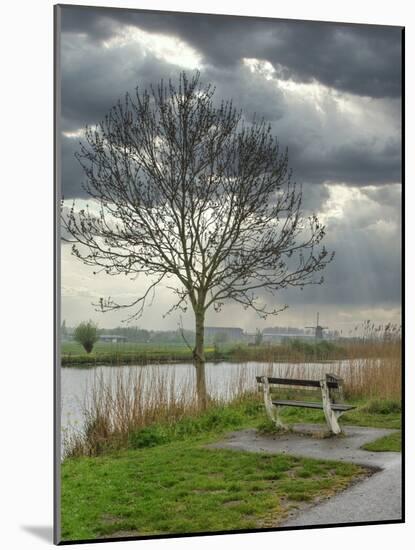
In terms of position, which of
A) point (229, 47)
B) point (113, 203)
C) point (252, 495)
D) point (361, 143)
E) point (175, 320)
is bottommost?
point (252, 495)

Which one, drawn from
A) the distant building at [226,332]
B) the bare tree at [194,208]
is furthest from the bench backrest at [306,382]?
the bare tree at [194,208]

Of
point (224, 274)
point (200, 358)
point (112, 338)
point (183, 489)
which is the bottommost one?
point (183, 489)

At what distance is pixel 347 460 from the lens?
7.69 metres

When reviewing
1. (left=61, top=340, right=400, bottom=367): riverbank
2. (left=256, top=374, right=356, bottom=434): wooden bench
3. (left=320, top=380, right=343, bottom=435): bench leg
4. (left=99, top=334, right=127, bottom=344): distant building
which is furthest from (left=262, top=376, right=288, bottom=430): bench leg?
(left=99, top=334, right=127, bottom=344): distant building

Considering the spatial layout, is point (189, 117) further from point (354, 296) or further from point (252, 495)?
point (252, 495)

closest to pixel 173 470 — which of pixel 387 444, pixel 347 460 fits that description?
pixel 347 460

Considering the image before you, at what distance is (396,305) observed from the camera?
26.2ft

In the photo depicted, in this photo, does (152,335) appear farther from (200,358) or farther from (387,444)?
(387,444)

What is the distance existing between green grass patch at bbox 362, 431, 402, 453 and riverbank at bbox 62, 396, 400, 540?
0.25m

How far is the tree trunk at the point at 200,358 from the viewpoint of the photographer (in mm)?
7488

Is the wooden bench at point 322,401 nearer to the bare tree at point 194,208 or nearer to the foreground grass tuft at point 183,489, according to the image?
the foreground grass tuft at point 183,489

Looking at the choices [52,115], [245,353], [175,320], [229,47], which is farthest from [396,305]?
[52,115]

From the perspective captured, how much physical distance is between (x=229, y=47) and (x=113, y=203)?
1.57 meters

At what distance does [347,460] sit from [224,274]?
181 centimetres
